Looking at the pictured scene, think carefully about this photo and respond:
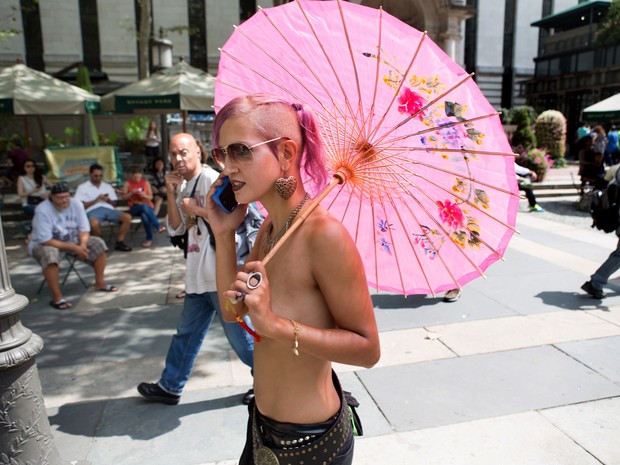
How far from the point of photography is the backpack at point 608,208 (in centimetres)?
566

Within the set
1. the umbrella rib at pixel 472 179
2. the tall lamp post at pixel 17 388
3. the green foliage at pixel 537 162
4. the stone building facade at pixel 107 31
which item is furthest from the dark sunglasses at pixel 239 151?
the stone building facade at pixel 107 31

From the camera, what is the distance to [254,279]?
135 centimetres

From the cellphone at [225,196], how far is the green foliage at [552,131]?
1784cm

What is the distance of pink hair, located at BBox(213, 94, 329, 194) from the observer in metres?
1.52

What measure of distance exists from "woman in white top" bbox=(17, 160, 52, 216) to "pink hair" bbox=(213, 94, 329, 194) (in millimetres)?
Answer: 8942

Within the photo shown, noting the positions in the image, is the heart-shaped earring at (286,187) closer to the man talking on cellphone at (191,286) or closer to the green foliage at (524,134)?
the man talking on cellphone at (191,286)

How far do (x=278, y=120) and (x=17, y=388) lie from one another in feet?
7.15

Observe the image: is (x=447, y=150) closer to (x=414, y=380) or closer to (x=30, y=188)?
(x=414, y=380)

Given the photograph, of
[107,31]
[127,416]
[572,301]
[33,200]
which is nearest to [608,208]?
[572,301]

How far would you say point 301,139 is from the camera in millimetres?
1601

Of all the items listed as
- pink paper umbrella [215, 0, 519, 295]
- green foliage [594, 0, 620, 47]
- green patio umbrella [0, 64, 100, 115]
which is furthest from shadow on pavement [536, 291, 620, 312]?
green foliage [594, 0, 620, 47]

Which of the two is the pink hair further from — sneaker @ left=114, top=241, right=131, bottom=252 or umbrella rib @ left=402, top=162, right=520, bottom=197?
sneaker @ left=114, top=241, right=131, bottom=252

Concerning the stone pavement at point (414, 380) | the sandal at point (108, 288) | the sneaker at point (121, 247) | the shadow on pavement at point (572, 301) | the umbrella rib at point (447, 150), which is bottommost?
the stone pavement at point (414, 380)

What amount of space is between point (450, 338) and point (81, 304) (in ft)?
13.6
